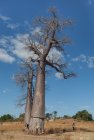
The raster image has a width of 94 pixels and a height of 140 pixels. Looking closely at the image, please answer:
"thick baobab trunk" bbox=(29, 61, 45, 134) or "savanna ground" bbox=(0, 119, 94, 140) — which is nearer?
"savanna ground" bbox=(0, 119, 94, 140)

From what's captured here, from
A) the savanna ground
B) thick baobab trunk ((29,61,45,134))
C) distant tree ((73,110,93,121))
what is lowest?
the savanna ground

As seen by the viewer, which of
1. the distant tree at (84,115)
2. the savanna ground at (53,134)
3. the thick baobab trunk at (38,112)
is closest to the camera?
the savanna ground at (53,134)

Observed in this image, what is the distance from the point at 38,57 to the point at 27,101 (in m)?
4.65

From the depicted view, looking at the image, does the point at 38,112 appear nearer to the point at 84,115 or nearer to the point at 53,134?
the point at 53,134

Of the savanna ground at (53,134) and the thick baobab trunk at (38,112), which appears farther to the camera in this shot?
the thick baobab trunk at (38,112)

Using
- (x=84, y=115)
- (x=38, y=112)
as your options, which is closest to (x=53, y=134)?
(x=38, y=112)

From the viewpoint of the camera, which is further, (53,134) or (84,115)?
(84,115)

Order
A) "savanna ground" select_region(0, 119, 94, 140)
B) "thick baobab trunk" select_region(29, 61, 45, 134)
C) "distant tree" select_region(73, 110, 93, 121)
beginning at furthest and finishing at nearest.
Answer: "distant tree" select_region(73, 110, 93, 121) → "thick baobab trunk" select_region(29, 61, 45, 134) → "savanna ground" select_region(0, 119, 94, 140)

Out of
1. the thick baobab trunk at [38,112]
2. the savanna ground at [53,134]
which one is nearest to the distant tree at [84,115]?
the savanna ground at [53,134]

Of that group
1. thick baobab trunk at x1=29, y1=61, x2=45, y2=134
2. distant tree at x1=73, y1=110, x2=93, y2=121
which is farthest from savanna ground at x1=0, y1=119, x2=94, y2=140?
distant tree at x1=73, y1=110, x2=93, y2=121

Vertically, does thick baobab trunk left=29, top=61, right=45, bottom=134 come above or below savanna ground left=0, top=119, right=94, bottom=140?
above

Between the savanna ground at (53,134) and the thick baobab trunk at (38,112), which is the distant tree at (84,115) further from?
the thick baobab trunk at (38,112)

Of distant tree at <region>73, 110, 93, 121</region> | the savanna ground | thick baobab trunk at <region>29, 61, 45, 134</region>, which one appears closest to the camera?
the savanna ground

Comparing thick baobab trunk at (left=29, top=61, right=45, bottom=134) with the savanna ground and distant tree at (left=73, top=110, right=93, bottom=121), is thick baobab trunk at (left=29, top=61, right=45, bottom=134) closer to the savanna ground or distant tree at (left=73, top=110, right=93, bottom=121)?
the savanna ground
